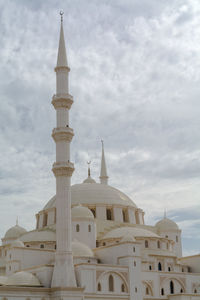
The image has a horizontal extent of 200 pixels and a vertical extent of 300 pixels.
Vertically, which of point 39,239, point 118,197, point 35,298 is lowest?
point 35,298

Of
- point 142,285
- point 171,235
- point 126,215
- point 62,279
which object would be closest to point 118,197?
point 126,215

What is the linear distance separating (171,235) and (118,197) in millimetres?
6444

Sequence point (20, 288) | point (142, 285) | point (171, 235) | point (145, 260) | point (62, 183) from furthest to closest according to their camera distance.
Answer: point (171, 235), point (145, 260), point (142, 285), point (62, 183), point (20, 288)

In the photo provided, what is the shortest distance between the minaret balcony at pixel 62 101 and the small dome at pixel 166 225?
19.1m

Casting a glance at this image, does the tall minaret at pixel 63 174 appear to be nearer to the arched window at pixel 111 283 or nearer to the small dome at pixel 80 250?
the arched window at pixel 111 283

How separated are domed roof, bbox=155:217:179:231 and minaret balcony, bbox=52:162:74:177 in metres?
17.7

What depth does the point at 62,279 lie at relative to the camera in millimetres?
28875

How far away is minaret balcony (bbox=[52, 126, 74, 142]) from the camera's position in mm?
31828

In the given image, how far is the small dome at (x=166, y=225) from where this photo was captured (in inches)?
1805

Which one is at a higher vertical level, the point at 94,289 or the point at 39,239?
the point at 39,239

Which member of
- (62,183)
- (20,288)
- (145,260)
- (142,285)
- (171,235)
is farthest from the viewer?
(171,235)

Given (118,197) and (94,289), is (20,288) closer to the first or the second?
(94,289)

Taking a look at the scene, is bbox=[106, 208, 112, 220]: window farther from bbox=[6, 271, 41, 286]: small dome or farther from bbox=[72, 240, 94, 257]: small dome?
bbox=[6, 271, 41, 286]: small dome

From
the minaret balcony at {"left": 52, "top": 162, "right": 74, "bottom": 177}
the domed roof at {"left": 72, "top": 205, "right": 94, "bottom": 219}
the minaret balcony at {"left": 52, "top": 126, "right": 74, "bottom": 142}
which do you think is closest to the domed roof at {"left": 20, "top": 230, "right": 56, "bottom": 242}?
the domed roof at {"left": 72, "top": 205, "right": 94, "bottom": 219}
